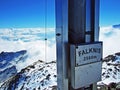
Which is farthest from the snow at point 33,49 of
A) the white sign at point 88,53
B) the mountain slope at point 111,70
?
the mountain slope at point 111,70

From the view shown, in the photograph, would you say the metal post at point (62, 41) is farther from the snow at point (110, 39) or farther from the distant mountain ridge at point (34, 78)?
the snow at point (110, 39)

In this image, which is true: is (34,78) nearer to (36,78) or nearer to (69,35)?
(36,78)

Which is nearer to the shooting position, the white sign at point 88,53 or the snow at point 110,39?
the white sign at point 88,53

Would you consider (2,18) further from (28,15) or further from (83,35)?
(83,35)

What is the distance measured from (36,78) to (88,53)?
14.2 inches

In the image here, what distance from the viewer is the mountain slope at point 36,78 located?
3.42ft

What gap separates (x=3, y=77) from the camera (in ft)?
3.23

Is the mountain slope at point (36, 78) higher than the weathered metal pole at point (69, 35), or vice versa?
the weathered metal pole at point (69, 35)

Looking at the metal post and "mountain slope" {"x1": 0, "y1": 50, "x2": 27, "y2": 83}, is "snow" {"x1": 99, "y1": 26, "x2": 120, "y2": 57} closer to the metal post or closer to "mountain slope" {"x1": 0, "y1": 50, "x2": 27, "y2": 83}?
the metal post

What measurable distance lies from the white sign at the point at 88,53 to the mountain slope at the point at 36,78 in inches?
7.4

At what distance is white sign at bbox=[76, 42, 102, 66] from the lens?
3.22ft

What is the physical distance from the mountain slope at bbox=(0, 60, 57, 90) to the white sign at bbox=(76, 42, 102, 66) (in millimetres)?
188

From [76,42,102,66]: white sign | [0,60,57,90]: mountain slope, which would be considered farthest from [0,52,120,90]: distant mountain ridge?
[76,42,102,66]: white sign

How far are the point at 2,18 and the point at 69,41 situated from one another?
1.30ft
